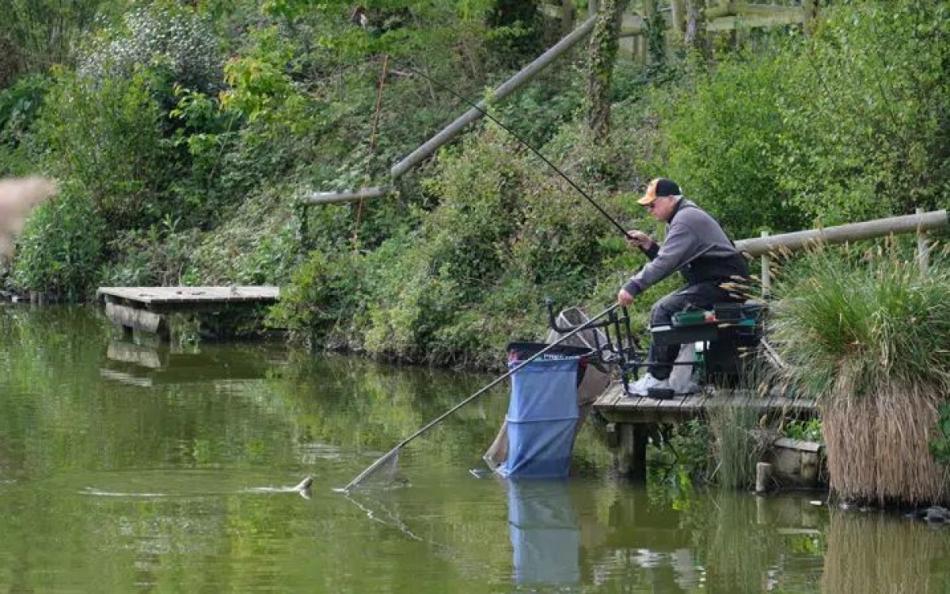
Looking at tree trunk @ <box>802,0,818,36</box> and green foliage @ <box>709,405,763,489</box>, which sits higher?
tree trunk @ <box>802,0,818,36</box>

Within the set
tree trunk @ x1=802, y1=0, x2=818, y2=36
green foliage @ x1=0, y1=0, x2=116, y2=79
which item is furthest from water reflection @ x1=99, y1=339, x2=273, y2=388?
green foliage @ x1=0, y1=0, x2=116, y2=79

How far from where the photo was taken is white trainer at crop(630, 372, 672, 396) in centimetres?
1099

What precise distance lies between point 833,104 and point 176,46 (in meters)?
16.4

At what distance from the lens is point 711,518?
33.0 feet

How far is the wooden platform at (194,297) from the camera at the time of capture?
2019 cm

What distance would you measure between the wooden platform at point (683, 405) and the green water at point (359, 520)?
49 centimetres

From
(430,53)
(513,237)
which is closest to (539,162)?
(513,237)

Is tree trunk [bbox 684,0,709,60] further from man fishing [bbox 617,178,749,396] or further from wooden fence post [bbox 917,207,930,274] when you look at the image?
man fishing [bbox 617,178,749,396]

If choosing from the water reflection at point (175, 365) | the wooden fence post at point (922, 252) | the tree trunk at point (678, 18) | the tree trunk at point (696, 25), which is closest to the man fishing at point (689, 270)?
the wooden fence post at point (922, 252)

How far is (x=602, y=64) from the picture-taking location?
1914 cm

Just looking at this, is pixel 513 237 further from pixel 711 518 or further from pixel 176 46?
pixel 176 46

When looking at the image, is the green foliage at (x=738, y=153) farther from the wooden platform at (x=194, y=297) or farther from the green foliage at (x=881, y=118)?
the wooden platform at (x=194, y=297)

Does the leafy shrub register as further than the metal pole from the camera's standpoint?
Yes

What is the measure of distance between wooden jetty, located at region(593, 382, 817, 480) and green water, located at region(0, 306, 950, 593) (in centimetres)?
26
